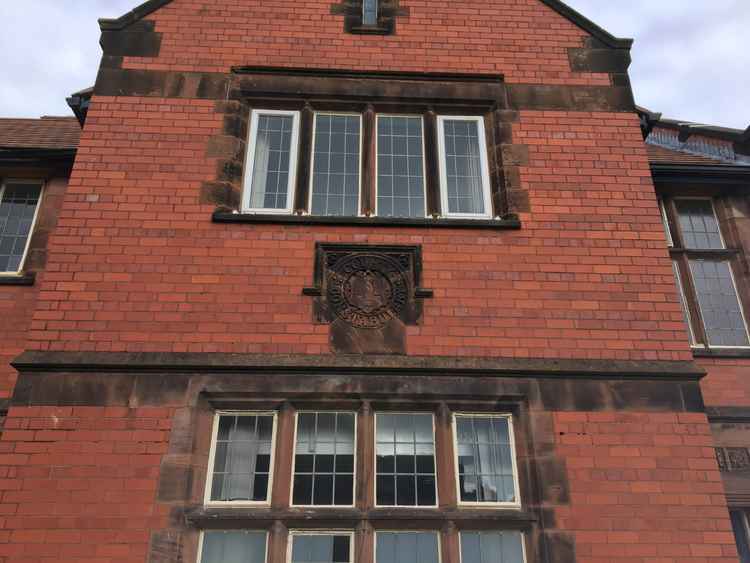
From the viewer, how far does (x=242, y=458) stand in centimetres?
598

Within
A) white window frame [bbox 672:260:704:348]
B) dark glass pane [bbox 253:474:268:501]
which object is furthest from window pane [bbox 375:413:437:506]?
white window frame [bbox 672:260:704:348]

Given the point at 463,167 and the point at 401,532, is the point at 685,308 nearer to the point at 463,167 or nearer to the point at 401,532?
the point at 463,167

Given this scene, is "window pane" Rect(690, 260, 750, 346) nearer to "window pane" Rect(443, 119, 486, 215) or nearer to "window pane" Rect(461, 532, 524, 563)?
"window pane" Rect(443, 119, 486, 215)

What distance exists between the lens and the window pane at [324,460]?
5852mm

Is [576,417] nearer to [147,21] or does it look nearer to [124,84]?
[124,84]

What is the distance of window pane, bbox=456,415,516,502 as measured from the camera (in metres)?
5.92

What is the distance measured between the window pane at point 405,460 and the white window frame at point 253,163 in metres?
2.51

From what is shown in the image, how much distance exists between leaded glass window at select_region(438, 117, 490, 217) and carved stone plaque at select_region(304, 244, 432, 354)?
92 centimetres

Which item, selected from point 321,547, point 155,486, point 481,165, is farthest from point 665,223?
point 155,486

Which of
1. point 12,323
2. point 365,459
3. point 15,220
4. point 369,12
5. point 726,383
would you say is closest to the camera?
point 365,459

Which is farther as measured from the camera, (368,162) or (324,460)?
(368,162)

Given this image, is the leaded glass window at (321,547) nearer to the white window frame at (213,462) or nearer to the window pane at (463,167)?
the white window frame at (213,462)

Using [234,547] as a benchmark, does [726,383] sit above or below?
above

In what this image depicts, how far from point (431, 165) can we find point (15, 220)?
17.5ft
